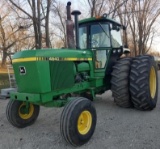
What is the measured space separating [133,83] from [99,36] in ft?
4.73

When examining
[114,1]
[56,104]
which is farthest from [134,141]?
[114,1]

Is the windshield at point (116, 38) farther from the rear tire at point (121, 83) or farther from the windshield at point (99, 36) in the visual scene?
the rear tire at point (121, 83)

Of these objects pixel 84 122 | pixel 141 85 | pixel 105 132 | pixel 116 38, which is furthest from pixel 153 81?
pixel 84 122

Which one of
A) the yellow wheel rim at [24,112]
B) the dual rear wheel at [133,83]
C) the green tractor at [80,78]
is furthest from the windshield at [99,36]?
the yellow wheel rim at [24,112]

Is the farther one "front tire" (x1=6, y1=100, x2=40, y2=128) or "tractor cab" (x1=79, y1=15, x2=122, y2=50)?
"tractor cab" (x1=79, y1=15, x2=122, y2=50)

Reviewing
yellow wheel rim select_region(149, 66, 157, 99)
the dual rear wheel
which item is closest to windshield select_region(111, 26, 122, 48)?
the dual rear wheel

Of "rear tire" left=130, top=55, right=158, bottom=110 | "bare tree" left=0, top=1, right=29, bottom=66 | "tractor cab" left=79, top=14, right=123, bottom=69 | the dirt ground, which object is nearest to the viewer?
the dirt ground

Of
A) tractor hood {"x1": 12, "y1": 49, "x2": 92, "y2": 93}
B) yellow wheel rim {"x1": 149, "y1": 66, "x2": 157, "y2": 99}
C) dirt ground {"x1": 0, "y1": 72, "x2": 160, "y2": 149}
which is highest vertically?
tractor hood {"x1": 12, "y1": 49, "x2": 92, "y2": 93}

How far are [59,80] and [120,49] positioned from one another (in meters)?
2.52

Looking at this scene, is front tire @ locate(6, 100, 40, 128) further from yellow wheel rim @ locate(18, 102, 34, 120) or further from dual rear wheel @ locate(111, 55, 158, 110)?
dual rear wheel @ locate(111, 55, 158, 110)

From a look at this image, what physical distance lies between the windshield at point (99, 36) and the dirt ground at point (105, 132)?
5.52 ft

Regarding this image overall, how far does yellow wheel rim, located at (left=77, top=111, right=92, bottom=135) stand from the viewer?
12.5 ft

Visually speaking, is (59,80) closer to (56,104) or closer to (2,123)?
(56,104)

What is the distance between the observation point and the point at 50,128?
4.50 meters
